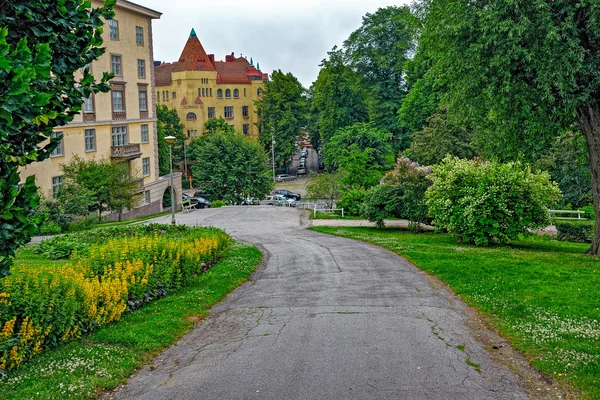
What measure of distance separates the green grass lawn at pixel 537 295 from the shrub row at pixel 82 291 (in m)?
7.61

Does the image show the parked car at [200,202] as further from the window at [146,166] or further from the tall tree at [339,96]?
the tall tree at [339,96]

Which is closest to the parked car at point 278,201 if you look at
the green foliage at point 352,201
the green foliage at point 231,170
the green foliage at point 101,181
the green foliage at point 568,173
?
the green foliage at point 231,170

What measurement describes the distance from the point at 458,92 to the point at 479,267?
6.28 m

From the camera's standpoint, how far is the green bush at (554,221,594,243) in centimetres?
2962

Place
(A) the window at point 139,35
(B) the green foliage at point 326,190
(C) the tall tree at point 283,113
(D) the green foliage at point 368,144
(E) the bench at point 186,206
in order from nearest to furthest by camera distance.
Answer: (E) the bench at point 186,206, (B) the green foliage at point 326,190, (A) the window at point 139,35, (D) the green foliage at point 368,144, (C) the tall tree at point 283,113

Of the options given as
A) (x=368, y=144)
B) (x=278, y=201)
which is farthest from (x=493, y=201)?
(x=278, y=201)

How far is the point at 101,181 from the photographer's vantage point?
38.7 meters

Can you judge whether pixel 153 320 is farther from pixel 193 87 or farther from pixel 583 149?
pixel 193 87

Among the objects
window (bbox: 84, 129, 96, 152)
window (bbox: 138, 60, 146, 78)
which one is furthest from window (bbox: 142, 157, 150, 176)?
window (bbox: 84, 129, 96, 152)

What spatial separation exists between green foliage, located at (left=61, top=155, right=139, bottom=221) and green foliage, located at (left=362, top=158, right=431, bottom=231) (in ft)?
56.9

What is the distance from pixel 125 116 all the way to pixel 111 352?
4197 centimetres

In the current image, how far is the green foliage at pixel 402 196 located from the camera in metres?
29.7

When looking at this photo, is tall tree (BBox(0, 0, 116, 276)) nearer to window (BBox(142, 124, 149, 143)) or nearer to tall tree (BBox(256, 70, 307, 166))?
window (BBox(142, 124, 149, 143))

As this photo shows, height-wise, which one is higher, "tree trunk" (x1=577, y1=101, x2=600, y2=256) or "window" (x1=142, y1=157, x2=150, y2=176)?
"window" (x1=142, y1=157, x2=150, y2=176)
